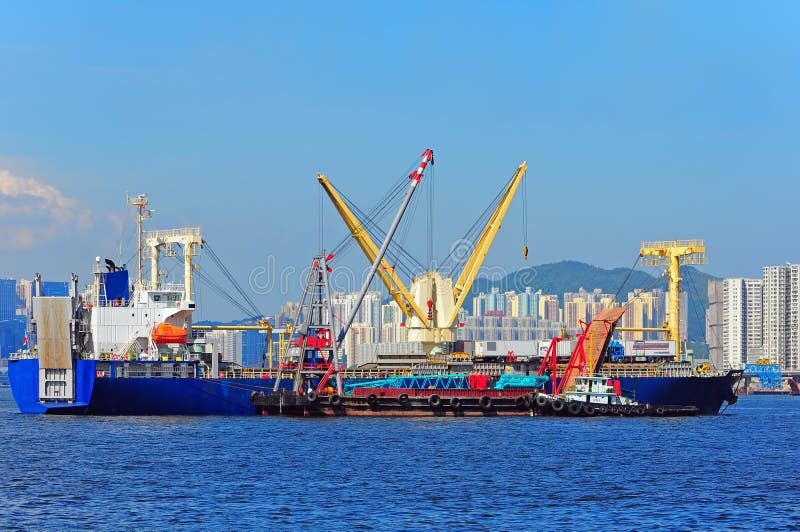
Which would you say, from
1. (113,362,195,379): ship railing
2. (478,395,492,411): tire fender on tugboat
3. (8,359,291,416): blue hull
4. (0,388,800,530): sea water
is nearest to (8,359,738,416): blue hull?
(8,359,291,416): blue hull

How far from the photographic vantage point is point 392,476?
48781mm

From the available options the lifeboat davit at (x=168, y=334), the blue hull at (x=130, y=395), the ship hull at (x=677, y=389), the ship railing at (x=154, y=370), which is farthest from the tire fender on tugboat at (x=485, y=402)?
the lifeboat davit at (x=168, y=334)

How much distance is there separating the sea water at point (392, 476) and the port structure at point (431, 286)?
22.9 meters

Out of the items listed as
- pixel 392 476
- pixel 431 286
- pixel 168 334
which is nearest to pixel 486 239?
pixel 431 286

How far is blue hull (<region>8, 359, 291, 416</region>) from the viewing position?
7694 cm

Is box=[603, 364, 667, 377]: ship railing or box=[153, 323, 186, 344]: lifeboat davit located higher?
box=[153, 323, 186, 344]: lifeboat davit

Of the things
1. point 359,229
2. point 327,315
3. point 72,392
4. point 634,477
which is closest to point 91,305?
point 72,392

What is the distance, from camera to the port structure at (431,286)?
9538 centimetres

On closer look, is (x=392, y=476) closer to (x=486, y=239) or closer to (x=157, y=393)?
(x=157, y=393)

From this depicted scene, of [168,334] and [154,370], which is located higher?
[168,334]

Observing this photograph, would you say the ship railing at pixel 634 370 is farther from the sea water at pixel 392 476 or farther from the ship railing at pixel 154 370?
the ship railing at pixel 154 370

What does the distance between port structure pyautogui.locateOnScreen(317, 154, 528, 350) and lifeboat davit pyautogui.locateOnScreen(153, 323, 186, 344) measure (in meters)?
18.9

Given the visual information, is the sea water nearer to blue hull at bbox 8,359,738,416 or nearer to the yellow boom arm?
blue hull at bbox 8,359,738,416

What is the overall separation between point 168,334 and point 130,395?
4.93m
